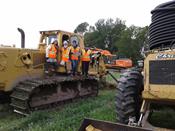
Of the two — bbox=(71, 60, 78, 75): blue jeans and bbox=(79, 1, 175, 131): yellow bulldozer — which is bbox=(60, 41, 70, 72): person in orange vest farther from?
bbox=(79, 1, 175, 131): yellow bulldozer

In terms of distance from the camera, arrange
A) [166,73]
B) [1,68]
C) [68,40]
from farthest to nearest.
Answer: [68,40] < [1,68] < [166,73]

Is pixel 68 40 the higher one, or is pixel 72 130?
pixel 68 40

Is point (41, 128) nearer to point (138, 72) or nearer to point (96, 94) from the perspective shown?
point (138, 72)

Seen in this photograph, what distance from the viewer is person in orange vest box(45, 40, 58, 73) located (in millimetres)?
10672

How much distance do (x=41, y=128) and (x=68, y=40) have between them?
192 inches

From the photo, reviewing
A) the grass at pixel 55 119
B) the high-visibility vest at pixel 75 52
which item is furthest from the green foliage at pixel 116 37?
the grass at pixel 55 119

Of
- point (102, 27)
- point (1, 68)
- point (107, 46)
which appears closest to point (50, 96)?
point (1, 68)

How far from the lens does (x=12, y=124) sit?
Answer: 8.30 metres

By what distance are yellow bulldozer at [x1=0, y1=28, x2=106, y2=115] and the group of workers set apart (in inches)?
6.1

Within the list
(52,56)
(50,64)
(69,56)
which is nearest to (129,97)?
(52,56)

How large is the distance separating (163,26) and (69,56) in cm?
536

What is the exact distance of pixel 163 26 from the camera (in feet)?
21.4

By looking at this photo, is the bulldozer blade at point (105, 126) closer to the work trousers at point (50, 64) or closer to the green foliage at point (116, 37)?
the work trousers at point (50, 64)

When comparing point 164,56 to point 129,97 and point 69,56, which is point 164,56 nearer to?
point 129,97
